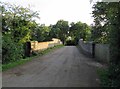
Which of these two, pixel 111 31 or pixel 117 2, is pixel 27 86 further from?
pixel 117 2

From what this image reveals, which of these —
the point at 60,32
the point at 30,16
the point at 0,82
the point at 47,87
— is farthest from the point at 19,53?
the point at 60,32

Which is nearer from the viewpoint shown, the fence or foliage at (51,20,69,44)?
the fence

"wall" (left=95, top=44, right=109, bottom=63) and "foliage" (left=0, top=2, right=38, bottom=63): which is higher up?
"foliage" (left=0, top=2, right=38, bottom=63)

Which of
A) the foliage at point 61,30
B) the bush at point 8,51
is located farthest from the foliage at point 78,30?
the bush at point 8,51

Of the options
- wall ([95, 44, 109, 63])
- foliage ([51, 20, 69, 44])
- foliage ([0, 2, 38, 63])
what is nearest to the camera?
wall ([95, 44, 109, 63])

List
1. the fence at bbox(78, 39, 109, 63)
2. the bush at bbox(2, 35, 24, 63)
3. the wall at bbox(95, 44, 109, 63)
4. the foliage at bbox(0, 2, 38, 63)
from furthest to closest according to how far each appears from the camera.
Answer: the foliage at bbox(0, 2, 38, 63)
the fence at bbox(78, 39, 109, 63)
the wall at bbox(95, 44, 109, 63)
the bush at bbox(2, 35, 24, 63)

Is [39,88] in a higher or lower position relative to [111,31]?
lower

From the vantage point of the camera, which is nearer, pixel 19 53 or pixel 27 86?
pixel 27 86

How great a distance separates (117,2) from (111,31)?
1.43 metres

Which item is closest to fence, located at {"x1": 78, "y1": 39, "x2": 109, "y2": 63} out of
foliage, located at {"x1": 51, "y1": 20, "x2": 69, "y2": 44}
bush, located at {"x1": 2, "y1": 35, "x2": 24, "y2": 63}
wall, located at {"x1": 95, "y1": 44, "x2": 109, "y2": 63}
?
wall, located at {"x1": 95, "y1": 44, "x2": 109, "y2": 63}

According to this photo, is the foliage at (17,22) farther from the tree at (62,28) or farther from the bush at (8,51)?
the tree at (62,28)

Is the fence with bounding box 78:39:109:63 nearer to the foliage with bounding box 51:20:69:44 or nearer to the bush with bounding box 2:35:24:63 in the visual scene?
the bush with bounding box 2:35:24:63

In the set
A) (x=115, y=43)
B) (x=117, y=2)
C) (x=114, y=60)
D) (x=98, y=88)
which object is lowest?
(x=98, y=88)

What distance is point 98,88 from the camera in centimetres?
1035
